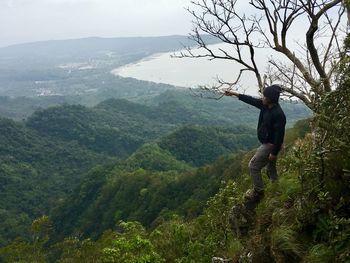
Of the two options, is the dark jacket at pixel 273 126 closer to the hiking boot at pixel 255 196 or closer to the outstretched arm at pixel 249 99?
the outstretched arm at pixel 249 99

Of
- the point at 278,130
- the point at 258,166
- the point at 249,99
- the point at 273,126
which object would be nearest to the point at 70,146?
the point at 249,99

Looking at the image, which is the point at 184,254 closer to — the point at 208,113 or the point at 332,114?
the point at 332,114

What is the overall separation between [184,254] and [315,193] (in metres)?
5.01

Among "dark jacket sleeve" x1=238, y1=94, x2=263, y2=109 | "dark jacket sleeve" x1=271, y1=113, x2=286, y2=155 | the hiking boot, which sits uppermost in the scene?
"dark jacket sleeve" x1=238, y1=94, x2=263, y2=109

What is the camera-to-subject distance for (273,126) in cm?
542

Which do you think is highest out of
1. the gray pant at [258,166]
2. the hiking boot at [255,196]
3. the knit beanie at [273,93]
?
the knit beanie at [273,93]

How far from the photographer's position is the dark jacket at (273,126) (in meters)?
5.32

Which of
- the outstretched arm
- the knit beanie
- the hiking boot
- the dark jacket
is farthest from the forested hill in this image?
the knit beanie

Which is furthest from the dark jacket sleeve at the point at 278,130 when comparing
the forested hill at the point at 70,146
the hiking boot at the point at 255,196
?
the forested hill at the point at 70,146

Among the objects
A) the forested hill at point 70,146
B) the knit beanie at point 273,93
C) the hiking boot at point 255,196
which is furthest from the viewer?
the forested hill at point 70,146

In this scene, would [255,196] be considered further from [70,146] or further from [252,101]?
[70,146]

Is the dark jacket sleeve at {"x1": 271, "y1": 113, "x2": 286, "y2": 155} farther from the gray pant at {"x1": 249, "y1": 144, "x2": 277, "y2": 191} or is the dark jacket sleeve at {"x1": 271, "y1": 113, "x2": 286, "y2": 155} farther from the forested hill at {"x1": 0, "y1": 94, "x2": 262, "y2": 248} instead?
the forested hill at {"x1": 0, "y1": 94, "x2": 262, "y2": 248}

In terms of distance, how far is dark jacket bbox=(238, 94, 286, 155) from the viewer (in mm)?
5316

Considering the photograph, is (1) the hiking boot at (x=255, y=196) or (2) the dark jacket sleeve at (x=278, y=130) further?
(1) the hiking boot at (x=255, y=196)
